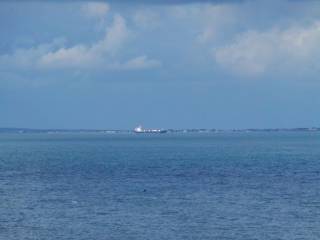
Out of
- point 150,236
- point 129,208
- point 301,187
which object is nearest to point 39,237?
point 150,236

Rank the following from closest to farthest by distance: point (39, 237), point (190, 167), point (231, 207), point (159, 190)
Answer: point (39, 237), point (231, 207), point (159, 190), point (190, 167)

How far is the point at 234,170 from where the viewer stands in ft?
407

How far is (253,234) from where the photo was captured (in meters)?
59.8

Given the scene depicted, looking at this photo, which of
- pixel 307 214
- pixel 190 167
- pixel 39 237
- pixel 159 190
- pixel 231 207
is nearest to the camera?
pixel 39 237

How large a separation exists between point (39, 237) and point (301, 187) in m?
43.1

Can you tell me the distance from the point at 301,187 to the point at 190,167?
42.7 m

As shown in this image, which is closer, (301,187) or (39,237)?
(39,237)

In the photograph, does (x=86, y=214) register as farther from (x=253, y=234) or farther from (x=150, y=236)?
(x=253, y=234)

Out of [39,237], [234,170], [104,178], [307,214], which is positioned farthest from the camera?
[234,170]

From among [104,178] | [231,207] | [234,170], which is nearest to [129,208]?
[231,207]

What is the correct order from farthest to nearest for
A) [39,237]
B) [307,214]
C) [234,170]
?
1. [234,170]
2. [307,214]
3. [39,237]

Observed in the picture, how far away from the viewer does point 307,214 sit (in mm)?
68938

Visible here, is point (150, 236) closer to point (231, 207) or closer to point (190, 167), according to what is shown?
point (231, 207)

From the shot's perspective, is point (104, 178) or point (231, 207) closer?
point (231, 207)
